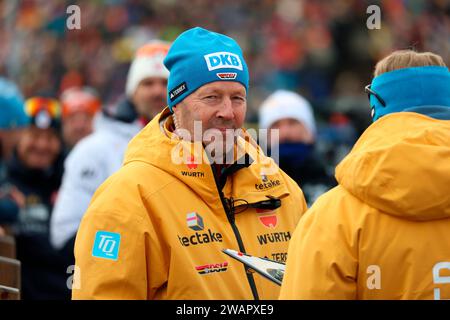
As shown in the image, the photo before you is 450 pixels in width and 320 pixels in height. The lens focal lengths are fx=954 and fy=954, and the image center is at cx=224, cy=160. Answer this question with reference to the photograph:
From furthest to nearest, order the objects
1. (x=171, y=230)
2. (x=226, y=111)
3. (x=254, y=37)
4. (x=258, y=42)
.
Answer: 1. (x=254, y=37)
2. (x=258, y=42)
3. (x=226, y=111)
4. (x=171, y=230)

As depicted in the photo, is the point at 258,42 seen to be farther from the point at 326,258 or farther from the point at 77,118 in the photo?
the point at 326,258

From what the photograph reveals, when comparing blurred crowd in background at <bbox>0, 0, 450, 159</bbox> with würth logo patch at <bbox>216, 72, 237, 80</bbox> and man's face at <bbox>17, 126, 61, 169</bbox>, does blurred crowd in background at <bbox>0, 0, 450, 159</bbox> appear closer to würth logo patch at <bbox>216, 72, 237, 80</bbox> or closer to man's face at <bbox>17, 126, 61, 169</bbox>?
man's face at <bbox>17, 126, 61, 169</bbox>

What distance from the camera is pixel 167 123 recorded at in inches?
173

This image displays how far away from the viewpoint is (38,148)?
839 cm

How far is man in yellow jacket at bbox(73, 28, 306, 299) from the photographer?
12.7 feet

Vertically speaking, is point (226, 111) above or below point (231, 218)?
above

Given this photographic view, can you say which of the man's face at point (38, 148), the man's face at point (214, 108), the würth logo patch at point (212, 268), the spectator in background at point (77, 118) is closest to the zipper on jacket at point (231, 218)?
the würth logo patch at point (212, 268)

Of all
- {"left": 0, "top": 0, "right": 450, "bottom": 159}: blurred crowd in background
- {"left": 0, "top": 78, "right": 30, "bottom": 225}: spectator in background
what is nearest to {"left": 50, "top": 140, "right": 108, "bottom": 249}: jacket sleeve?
{"left": 0, "top": 78, "right": 30, "bottom": 225}: spectator in background

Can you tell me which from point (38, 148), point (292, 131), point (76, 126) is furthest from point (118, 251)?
point (76, 126)

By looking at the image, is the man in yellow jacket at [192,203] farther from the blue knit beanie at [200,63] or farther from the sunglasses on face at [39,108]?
the sunglasses on face at [39,108]

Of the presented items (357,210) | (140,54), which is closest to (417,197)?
(357,210)

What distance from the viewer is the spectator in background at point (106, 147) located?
22.7ft

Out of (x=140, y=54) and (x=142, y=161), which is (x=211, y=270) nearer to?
(x=142, y=161)

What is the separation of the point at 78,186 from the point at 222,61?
291cm
